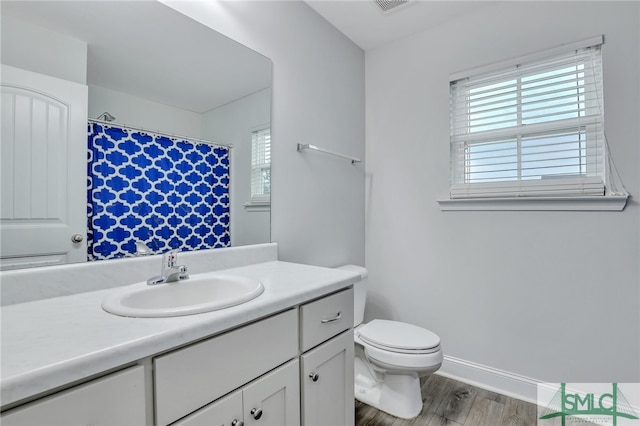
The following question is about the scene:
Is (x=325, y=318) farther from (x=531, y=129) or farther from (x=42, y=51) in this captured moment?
(x=531, y=129)

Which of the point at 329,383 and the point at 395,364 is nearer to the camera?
the point at 329,383

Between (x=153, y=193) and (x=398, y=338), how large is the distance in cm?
138

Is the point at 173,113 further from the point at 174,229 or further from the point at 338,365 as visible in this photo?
the point at 338,365

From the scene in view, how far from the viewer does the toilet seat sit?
1548 mm

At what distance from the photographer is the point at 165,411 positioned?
686 mm

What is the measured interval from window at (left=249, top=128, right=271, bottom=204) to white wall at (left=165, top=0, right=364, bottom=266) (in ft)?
0.15

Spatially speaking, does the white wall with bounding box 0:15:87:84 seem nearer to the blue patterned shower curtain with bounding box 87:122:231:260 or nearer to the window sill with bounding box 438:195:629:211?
the blue patterned shower curtain with bounding box 87:122:231:260

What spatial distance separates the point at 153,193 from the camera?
4.04 feet

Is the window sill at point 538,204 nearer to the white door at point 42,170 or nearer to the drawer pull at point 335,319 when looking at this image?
the drawer pull at point 335,319

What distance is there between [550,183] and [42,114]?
2294mm

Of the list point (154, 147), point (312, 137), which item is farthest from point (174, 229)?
point (312, 137)

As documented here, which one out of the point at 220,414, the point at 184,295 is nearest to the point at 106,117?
the point at 184,295

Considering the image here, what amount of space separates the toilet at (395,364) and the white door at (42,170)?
1.33m

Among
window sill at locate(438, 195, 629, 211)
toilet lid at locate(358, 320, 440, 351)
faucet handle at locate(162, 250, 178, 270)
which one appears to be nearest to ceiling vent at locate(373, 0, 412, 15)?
window sill at locate(438, 195, 629, 211)
